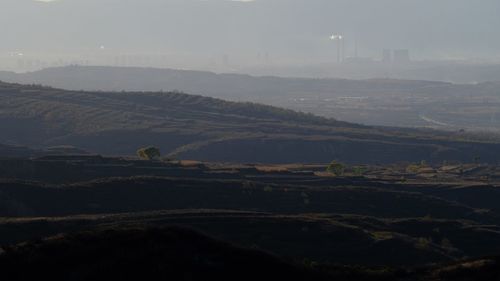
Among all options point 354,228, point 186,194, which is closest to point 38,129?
point 186,194

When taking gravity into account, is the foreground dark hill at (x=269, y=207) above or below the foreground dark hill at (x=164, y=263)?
below

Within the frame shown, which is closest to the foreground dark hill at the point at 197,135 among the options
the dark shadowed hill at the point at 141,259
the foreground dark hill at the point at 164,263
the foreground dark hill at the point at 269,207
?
the foreground dark hill at the point at 269,207

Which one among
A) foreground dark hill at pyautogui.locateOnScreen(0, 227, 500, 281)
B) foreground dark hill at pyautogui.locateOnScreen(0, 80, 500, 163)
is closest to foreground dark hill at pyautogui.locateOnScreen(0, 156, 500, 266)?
foreground dark hill at pyautogui.locateOnScreen(0, 227, 500, 281)

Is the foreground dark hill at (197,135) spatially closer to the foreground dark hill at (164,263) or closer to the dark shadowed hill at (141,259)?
the foreground dark hill at (164,263)

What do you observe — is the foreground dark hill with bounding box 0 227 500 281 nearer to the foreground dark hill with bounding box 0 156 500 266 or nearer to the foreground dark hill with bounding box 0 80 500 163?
the foreground dark hill with bounding box 0 156 500 266

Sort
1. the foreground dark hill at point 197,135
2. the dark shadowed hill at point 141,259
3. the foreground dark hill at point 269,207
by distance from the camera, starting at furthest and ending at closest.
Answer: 1. the foreground dark hill at point 197,135
2. the foreground dark hill at point 269,207
3. the dark shadowed hill at point 141,259

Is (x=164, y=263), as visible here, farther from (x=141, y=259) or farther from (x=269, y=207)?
(x=269, y=207)

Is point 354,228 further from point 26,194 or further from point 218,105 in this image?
point 218,105

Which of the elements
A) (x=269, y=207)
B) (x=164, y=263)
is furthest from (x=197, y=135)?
(x=164, y=263)
